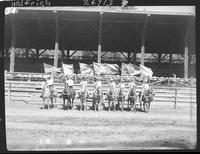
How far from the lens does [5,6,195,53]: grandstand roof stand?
21.1 feet

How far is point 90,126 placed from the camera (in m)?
6.47

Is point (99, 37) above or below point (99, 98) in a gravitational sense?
above

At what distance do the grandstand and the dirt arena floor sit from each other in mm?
600

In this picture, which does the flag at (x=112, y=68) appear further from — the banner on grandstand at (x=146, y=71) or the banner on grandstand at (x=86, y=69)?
the banner on grandstand at (x=146, y=71)

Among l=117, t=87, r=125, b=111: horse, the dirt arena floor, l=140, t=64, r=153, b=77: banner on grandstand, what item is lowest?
the dirt arena floor

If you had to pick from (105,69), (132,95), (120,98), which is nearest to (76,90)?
(105,69)

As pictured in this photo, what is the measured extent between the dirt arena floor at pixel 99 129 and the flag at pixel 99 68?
1.84ft

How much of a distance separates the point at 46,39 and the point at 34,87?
0.73m

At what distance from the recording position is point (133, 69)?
21.5 ft

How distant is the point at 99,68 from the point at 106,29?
55 cm

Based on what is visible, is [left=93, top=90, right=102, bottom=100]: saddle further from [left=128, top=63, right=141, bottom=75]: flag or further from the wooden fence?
[left=128, top=63, right=141, bottom=75]: flag

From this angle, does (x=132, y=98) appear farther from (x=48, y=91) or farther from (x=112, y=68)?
(x=48, y=91)

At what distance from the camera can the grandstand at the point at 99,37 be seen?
645cm

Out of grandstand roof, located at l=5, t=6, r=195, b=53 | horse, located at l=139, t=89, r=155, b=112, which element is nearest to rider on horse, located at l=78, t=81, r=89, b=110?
grandstand roof, located at l=5, t=6, r=195, b=53
